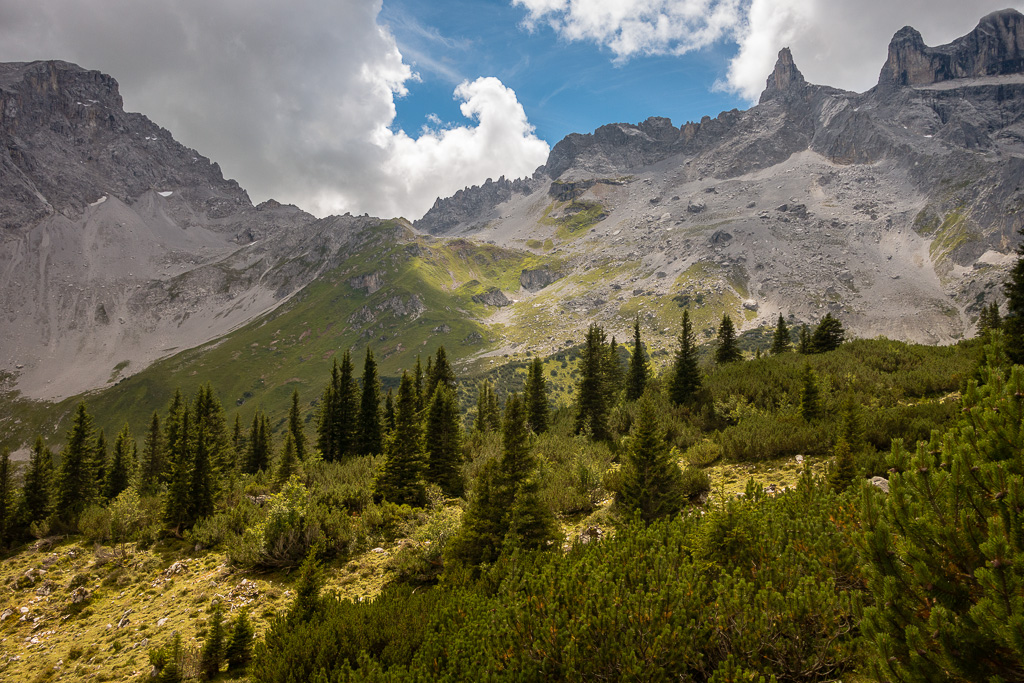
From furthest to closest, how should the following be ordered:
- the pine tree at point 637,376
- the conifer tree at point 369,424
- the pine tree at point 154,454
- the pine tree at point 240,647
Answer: the pine tree at point 154,454
the pine tree at point 637,376
the conifer tree at point 369,424
the pine tree at point 240,647

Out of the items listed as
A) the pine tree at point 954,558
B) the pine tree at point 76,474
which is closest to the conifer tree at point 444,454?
the pine tree at point 76,474

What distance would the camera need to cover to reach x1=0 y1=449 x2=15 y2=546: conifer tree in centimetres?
1952

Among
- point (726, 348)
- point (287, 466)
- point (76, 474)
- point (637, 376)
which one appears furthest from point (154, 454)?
point (726, 348)

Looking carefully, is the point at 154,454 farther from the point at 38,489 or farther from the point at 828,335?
the point at 828,335

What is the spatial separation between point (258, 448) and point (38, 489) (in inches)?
1137

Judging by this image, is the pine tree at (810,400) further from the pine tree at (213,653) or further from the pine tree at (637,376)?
the pine tree at (213,653)

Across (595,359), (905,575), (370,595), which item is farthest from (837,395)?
(370,595)

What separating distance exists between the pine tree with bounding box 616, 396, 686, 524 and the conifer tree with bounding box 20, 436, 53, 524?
28.2 meters

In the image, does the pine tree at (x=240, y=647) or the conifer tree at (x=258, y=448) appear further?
the conifer tree at (x=258, y=448)

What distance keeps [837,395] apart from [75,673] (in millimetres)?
30641

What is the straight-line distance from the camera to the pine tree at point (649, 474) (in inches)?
576

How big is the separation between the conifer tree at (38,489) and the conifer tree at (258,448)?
1074 inches

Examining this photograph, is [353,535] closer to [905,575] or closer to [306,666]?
[306,666]

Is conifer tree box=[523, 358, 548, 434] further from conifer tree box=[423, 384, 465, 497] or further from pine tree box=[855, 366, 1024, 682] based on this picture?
pine tree box=[855, 366, 1024, 682]
